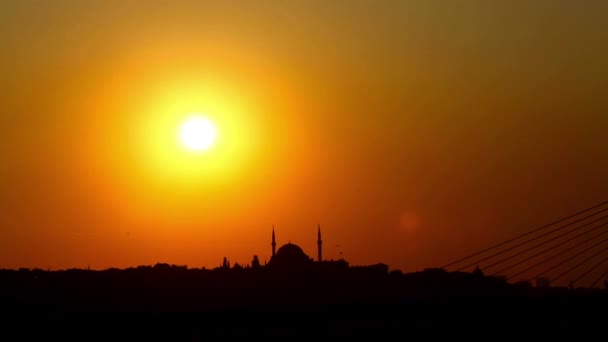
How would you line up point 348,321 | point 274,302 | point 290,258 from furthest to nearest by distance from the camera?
point 290,258 < point 274,302 < point 348,321

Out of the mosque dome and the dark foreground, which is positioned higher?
the mosque dome

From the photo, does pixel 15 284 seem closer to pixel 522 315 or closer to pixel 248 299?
pixel 248 299

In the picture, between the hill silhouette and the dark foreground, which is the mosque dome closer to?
the hill silhouette

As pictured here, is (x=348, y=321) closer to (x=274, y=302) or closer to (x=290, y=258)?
(x=274, y=302)

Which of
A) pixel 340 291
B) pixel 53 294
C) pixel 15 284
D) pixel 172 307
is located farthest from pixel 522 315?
pixel 15 284

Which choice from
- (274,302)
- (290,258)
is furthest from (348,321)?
(290,258)

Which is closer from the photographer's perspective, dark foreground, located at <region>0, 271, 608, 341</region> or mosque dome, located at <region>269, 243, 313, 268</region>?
dark foreground, located at <region>0, 271, 608, 341</region>

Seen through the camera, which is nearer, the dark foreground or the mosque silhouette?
the dark foreground

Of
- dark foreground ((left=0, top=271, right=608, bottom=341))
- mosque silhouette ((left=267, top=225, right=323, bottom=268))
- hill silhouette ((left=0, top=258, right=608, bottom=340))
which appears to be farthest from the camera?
mosque silhouette ((left=267, top=225, right=323, bottom=268))

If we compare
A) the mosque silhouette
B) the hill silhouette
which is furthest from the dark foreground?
the mosque silhouette

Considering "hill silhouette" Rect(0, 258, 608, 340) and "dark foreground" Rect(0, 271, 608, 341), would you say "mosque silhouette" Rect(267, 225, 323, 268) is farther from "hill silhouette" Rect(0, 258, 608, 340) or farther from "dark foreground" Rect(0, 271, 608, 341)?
"dark foreground" Rect(0, 271, 608, 341)

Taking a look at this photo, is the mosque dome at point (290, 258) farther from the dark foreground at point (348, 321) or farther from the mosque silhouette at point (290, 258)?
the dark foreground at point (348, 321)

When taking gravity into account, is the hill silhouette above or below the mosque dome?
below

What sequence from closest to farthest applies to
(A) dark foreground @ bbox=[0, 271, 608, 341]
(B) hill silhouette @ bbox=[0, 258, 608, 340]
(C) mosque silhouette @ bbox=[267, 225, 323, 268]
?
(A) dark foreground @ bbox=[0, 271, 608, 341] < (B) hill silhouette @ bbox=[0, 258, 608, 340] < (C) mosque silhouette @ bbox=[267, 225, 323, 268]
